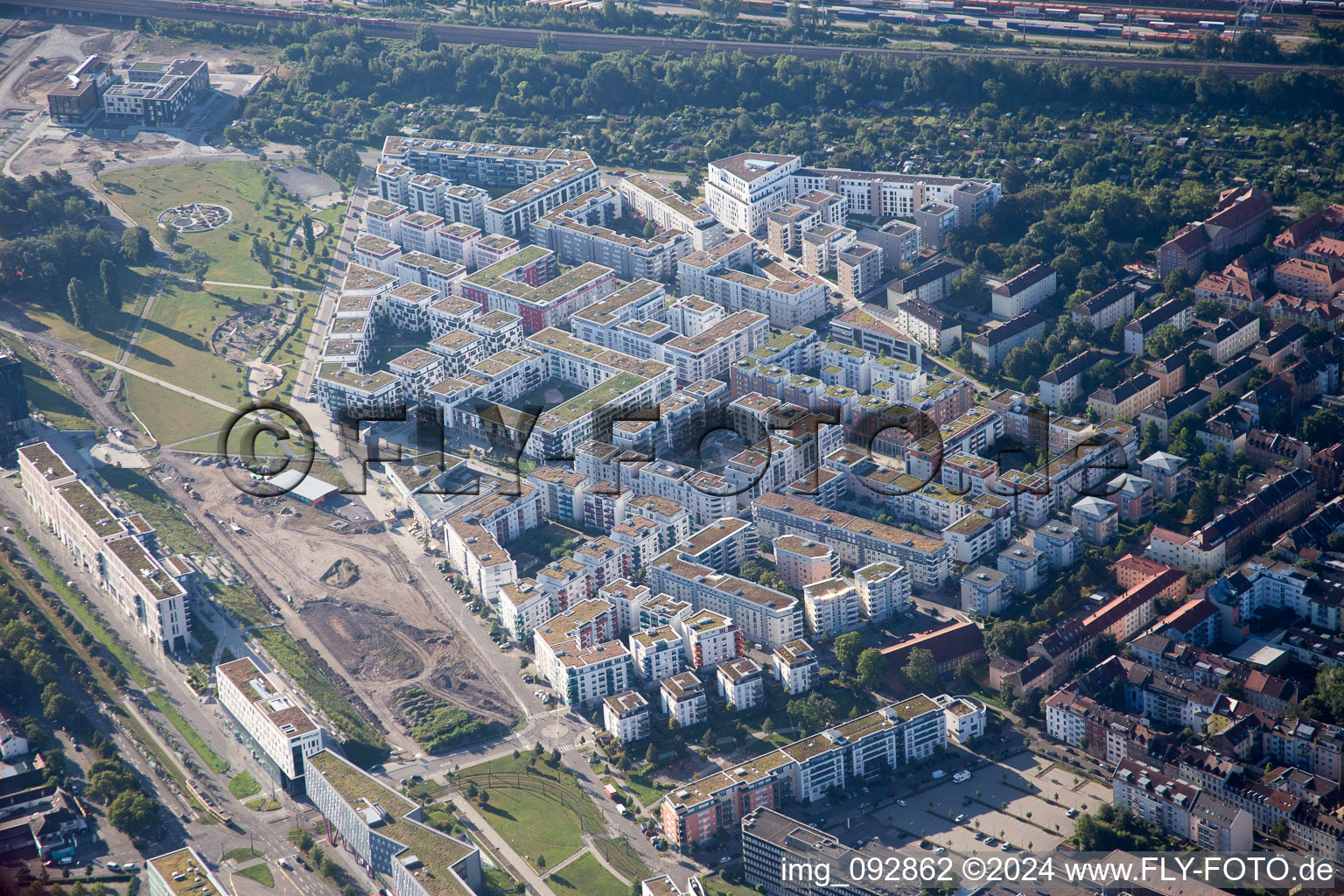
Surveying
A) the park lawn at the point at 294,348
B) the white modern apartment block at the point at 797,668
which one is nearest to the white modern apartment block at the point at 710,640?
the white modern apartment block at the point at 797,668

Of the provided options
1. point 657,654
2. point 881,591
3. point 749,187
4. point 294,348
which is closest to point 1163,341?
point 881,591

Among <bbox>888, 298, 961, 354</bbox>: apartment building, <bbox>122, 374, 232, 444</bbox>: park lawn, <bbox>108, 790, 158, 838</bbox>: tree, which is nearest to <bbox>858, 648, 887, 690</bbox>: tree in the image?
<bbox>888, 298, 961, 354</bbox>: apartment building

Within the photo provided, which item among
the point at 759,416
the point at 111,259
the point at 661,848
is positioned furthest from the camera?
the point at 111,259

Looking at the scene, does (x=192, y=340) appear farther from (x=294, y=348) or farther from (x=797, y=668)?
(x=797, y=668)

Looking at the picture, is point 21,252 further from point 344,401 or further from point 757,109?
point 757,109

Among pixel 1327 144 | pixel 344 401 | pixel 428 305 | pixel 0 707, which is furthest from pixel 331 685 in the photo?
pixel 1327 144
